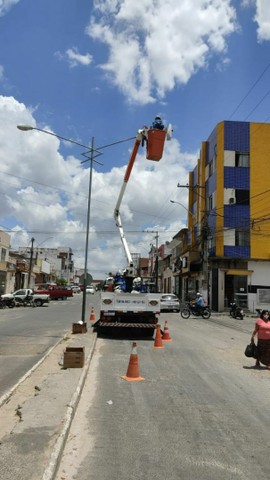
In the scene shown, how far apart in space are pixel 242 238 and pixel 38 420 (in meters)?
34.6

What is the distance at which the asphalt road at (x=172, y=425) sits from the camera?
478 centimetres

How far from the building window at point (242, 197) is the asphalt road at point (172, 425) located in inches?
1153

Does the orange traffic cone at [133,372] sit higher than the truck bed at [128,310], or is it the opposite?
the truck bed at [128,310]

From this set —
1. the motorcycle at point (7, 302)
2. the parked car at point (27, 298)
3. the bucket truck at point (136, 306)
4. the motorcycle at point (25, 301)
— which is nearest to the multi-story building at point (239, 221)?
the parked car at point (27, 298)

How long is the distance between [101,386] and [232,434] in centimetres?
327

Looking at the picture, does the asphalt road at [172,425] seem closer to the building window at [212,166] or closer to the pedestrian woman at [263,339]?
the pedestrian woman at [263,339]

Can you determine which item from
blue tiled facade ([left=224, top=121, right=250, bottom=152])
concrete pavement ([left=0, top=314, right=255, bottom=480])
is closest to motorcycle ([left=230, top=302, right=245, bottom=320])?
blue tiled facade ([left=224, top=121, right=250, bottom=152])

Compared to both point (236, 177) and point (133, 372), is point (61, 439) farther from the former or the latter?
point (236, 177)

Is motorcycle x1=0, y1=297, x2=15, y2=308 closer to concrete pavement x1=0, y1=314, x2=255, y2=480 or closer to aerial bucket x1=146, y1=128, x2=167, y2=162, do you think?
aerial bucket x1=146, y1=128, x2=167, y2=162

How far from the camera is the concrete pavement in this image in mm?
4555

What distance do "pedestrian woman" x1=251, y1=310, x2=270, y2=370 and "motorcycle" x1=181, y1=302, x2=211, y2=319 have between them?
18.7 meters

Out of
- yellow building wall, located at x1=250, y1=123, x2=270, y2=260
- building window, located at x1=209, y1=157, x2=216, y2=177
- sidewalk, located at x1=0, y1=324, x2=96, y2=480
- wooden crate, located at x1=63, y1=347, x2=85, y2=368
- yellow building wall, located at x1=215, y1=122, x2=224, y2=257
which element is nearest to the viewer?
sidewalk, located at x1=0, y1=324, x2=96, y2=480

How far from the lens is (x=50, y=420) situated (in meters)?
6.04

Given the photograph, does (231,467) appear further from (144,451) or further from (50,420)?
(50,420)
